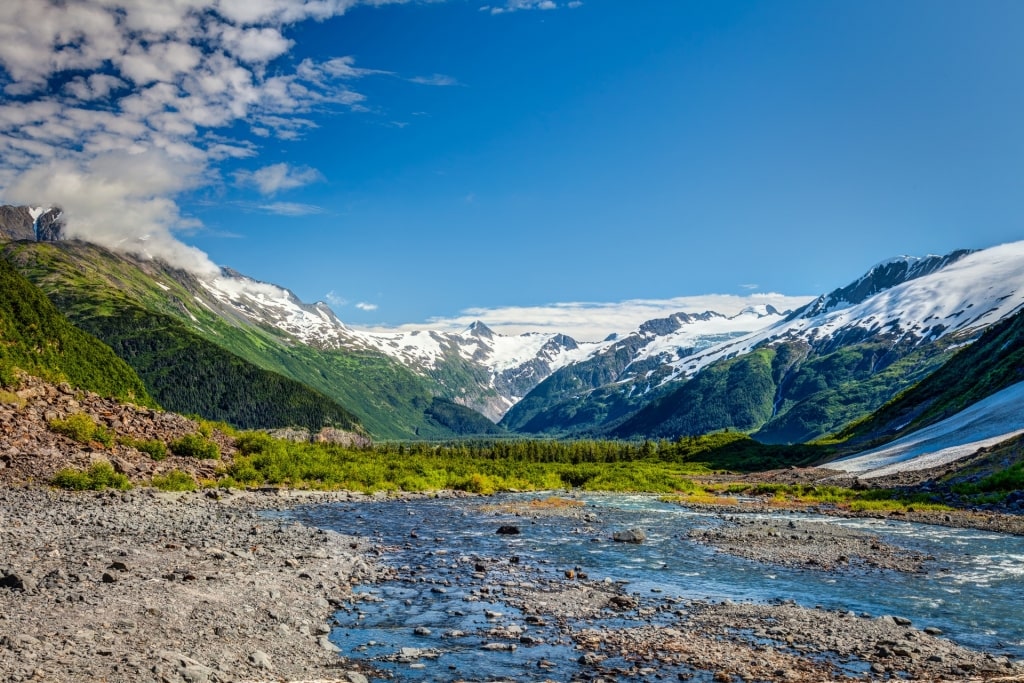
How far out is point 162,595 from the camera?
2183 centimetres

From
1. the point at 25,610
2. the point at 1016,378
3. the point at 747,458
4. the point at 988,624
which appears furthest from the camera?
the point at 747,458

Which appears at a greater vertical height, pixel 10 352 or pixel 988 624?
pixel 10 352

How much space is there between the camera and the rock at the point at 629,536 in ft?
141

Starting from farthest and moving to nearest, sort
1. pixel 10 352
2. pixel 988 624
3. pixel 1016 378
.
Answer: pixel 1016 378 < pixel 10 352 < pixel 988 624

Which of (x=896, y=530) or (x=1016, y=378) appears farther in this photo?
(x=1016, y=378)

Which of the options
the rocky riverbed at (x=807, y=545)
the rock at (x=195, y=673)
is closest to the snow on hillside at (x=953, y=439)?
the rocky riverbed at (x=807, y=545)

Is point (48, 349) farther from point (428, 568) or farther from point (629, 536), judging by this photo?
point (629, 536)

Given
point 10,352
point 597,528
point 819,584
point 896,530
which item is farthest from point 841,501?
point 10,352

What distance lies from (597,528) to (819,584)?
2079cm

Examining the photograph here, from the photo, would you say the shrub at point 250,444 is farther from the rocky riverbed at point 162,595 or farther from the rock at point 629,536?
the rock at point 629,536

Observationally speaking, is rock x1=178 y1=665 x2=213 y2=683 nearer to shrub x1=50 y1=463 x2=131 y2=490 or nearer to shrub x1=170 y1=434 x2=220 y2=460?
shrub x1=50 y1=463 x2=131 y2=490

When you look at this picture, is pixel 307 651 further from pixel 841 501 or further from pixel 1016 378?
pixel 1016 378

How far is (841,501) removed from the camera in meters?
73.4

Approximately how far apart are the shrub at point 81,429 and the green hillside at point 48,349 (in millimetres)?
6649
